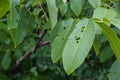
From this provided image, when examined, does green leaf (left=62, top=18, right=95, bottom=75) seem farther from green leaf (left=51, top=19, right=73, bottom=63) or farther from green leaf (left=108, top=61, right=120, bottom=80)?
green leaf (left=108, top=61, right=120, bottom=80)

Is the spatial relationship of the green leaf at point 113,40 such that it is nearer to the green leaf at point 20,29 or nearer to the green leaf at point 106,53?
the green leaf at point 20,29

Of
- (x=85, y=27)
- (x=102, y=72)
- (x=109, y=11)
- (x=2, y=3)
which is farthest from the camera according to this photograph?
(x=102, y=72)

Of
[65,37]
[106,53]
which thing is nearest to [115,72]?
[106,53]

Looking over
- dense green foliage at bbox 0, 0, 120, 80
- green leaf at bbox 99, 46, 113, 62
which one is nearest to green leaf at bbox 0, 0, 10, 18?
dense green foliage at bbox 0, 0, 120, 80

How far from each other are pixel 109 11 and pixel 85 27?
0.32 meters

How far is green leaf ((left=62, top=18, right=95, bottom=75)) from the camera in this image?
31.7 inches

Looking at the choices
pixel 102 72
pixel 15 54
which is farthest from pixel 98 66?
pixel 15 54

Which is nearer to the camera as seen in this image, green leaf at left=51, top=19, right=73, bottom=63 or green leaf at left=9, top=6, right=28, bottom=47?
green leaf at left=51, top=19, right=73, bottom=63

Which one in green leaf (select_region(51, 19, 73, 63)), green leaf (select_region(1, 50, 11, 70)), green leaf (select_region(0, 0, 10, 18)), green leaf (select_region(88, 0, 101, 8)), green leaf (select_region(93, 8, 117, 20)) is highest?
green leaf (select_region(0, 0, 10, 18))

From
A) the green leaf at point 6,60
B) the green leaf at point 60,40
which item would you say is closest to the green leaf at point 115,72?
the green leaf at point 60,40

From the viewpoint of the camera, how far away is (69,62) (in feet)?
2.65

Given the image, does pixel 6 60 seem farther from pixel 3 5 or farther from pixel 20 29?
pixel 3 5

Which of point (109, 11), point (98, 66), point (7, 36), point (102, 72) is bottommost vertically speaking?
point (98, 66)

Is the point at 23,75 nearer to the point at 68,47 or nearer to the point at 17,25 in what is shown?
the point at 17,25
